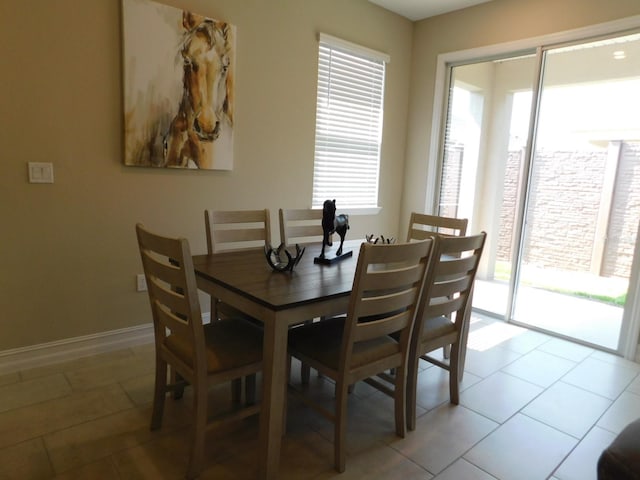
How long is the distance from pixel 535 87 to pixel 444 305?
244cm

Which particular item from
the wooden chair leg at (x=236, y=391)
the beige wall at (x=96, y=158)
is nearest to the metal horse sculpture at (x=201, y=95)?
the beige wall at (x=96, y=158)

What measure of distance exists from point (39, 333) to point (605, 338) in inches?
161

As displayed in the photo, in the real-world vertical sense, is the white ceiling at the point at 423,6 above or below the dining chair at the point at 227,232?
above

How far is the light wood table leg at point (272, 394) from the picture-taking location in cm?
159

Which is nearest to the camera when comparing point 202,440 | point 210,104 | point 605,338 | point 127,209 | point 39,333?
point 202,440

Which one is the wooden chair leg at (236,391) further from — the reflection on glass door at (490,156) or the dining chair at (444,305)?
the reflection on glass door at (490,156)

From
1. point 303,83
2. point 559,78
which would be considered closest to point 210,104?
point 303,83

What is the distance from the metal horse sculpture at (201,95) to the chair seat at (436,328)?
1.86 m

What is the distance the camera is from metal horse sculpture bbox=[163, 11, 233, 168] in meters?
2.80

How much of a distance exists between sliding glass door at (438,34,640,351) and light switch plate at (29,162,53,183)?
348 centimetres

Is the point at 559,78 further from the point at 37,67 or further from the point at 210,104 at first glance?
the point at 37,67

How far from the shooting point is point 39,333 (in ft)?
8.39

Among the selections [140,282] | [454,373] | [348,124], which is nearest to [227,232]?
[140,282]

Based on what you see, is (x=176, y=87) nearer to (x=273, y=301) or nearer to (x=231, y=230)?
(x=231, y=230)
